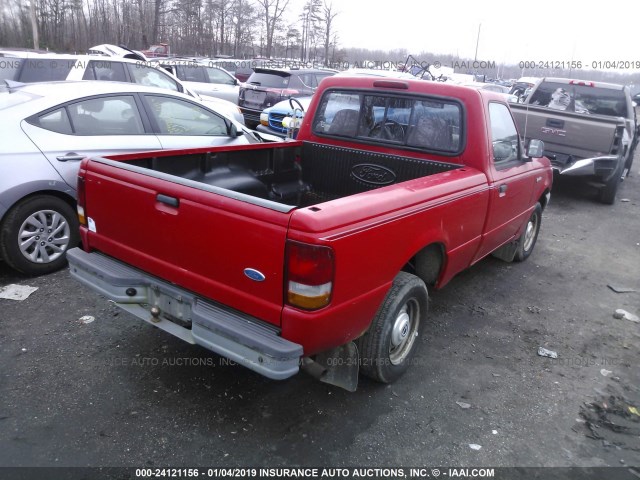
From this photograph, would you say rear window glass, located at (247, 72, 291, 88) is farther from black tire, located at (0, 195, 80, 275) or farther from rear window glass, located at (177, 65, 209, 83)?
black tire, located at (0, 195, 80, 275)

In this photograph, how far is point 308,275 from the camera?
2.37 m

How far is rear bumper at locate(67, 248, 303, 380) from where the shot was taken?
243 centimetres

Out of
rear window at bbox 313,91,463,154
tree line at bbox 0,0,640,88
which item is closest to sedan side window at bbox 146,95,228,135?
rear window at bbox 313,91,463,154

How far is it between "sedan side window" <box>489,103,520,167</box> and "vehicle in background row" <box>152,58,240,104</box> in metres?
10.3

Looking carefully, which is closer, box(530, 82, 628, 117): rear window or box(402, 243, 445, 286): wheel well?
box(402, 243, 445, 286): wheel well

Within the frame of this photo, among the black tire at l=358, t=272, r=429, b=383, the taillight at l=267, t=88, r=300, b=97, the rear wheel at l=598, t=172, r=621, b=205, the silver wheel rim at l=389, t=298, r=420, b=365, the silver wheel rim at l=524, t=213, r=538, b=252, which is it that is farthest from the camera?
the taillight at l=267, t=88, r=300, b=97

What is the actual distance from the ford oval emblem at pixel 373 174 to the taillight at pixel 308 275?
206 centimetres

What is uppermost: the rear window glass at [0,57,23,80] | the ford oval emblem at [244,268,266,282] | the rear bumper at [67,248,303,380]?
the rear window glass at [0,57,23,80]

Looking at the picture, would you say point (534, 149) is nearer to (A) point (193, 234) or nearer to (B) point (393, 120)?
(B) point (393, 120)

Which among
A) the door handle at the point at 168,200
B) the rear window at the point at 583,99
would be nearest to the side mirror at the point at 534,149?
the door handle at the point at 168,200

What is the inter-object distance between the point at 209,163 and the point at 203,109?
7.01 ft

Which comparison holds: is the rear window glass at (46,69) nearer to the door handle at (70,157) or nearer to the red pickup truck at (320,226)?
the door handle at (70,157)

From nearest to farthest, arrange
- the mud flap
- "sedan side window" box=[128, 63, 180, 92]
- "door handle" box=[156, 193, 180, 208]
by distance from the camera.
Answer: "door handle" box=[156, 193, 180, 208]
the mud flap
"sedan side window" box=[128, 63, 180, 92]

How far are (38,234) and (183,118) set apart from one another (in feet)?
6.64
